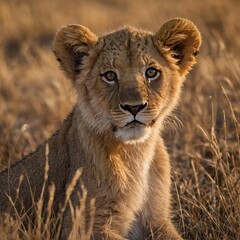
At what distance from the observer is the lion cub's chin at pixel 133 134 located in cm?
469

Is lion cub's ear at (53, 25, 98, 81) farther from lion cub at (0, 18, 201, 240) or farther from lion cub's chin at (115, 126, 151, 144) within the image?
lion cub's chin at (115, 126, 151, 144)

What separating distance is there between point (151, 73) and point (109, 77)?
293mm

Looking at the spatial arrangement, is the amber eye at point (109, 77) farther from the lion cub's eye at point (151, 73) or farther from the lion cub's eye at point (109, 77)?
Result: the lion cub's eye at point (151, 73)

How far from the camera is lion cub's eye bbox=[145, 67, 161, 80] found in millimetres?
4891

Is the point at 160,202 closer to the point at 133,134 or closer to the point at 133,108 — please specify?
the point at 133,134

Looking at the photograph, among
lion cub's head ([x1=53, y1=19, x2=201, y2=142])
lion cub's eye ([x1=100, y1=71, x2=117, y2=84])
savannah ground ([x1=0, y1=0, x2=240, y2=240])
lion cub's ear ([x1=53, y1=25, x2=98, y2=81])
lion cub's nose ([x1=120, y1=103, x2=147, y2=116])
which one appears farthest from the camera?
savannah ground ([x1=0, y1=0, x2=240, y2=240])

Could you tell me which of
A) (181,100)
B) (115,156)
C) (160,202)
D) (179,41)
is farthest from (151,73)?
(181,100)

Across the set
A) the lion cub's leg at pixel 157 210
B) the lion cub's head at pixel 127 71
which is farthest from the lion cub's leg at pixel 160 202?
the lion cub's head at pixel 127 71

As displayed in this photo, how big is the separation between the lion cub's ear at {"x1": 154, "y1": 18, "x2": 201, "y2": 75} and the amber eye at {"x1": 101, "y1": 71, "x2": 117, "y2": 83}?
1.45 ft

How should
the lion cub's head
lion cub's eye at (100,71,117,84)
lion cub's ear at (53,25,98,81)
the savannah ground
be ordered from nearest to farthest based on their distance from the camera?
the lion cub's head, lion cub's eye at (100,71,117,84), lion cub's ear at (53,25,98,81), the savannah ground

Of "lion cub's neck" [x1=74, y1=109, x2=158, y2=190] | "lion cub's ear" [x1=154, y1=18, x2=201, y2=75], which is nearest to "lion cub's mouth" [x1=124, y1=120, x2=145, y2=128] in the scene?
"lion cub's neck" [x1=74, y1=109, x2=158, y2=190]

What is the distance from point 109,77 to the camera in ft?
16.0

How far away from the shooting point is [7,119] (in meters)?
8.59

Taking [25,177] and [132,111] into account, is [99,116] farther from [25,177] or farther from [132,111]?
[25,177]
